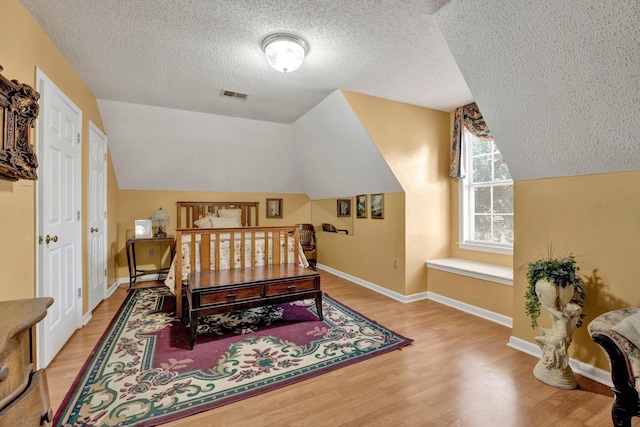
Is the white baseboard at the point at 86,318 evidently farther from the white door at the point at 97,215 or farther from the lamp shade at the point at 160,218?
the lamp shade at the point at 160,218

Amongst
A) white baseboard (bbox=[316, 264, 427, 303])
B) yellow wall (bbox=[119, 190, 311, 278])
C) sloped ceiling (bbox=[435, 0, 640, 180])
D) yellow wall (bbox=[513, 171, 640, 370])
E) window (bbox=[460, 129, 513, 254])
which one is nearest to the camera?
sloped ceiling (bbox=[435, 0, 640, 180])

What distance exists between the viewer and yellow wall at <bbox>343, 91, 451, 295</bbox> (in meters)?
3.57

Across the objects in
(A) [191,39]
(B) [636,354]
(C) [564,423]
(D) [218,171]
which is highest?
(A) [191,39]

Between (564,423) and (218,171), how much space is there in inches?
198

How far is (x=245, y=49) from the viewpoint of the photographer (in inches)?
96.3

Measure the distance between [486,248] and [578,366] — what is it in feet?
5.29

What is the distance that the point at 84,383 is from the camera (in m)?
1.95

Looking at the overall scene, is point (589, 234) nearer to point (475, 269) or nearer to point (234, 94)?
point (475, 269)

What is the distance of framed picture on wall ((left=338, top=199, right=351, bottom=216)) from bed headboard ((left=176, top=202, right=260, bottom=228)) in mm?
1684

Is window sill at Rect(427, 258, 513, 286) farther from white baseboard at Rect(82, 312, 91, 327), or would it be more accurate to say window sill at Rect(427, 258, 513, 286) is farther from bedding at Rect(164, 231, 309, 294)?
white baseboard at Rect(82, 312, 91, 327)

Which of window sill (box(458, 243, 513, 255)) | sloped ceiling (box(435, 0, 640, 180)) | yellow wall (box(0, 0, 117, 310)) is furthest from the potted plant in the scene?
yellow wall (box(0, 0, 117, 310))

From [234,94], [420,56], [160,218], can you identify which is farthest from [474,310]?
[160,218]

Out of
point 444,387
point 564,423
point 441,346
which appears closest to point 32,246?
point 444,387

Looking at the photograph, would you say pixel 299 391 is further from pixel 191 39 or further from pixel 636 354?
pixel 191 39
